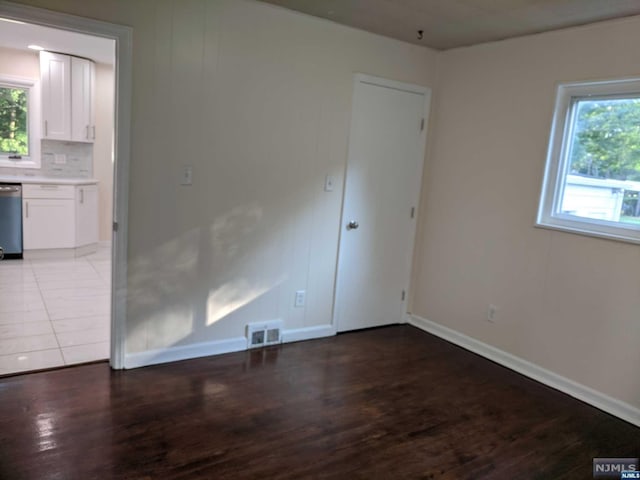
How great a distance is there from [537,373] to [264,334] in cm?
199

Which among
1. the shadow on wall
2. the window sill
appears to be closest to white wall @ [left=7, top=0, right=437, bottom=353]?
the shadow on wall

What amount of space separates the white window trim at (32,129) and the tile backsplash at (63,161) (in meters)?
0.06

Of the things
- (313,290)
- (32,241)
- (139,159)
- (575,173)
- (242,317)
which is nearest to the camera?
(139,159)

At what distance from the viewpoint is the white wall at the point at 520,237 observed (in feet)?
9.43

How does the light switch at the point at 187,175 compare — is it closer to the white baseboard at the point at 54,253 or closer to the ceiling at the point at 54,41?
the ceiling at the point at 54,41

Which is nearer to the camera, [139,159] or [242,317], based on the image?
[139,159]

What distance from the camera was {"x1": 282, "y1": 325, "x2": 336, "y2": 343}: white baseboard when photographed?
3592 mm

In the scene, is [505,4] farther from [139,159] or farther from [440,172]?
[139,159]

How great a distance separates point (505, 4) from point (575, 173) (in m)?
1.22

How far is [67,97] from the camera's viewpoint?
5.73 m

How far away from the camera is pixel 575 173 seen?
10.3ft

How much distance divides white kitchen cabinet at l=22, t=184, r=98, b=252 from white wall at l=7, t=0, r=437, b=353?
11.1 feet

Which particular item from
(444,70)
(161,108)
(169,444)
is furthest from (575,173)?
(169,444)

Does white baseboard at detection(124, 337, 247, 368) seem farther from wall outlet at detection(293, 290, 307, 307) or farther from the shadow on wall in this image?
wall outlet at detection(293, 290, 307, 307)
